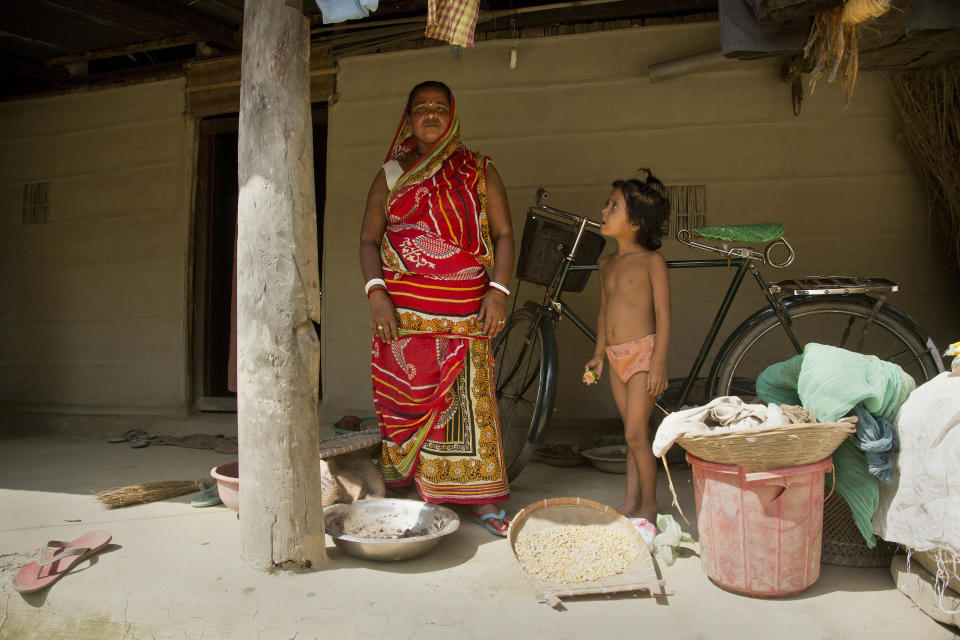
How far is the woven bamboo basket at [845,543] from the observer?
7.40 ft

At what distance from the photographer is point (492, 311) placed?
9.02ft

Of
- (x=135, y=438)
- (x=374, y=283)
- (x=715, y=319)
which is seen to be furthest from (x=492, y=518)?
(x=135, y=438)

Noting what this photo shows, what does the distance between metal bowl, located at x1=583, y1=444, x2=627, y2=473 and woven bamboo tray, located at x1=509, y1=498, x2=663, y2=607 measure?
2.98 ft

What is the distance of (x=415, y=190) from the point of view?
2.79 meters

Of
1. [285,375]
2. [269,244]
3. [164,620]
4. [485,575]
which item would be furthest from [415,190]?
[164,620]

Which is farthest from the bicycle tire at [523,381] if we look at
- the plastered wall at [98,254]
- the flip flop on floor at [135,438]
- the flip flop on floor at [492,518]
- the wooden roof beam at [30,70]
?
the wooden roof beam at [30,70]

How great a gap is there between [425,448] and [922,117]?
300 cm

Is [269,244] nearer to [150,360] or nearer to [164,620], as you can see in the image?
[164,620]

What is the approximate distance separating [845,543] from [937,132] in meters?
2.31

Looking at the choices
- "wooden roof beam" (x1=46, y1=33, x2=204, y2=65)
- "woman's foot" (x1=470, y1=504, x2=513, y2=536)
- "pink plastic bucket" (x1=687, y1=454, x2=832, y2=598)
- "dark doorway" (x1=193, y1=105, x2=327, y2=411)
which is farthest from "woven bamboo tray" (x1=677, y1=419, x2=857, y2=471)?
"wooden roof beam" (x1=46, y1=33, x2=204, y2=65)

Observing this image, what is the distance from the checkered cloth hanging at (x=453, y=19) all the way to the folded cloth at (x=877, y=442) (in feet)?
5.62

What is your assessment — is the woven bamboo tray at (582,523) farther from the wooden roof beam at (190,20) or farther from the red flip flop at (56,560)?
the wooden roof beam at (190,20)

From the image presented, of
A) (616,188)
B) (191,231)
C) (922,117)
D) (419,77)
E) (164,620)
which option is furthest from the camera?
(191,231)

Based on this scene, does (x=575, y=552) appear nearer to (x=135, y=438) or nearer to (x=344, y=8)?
(x=344, y=8)
